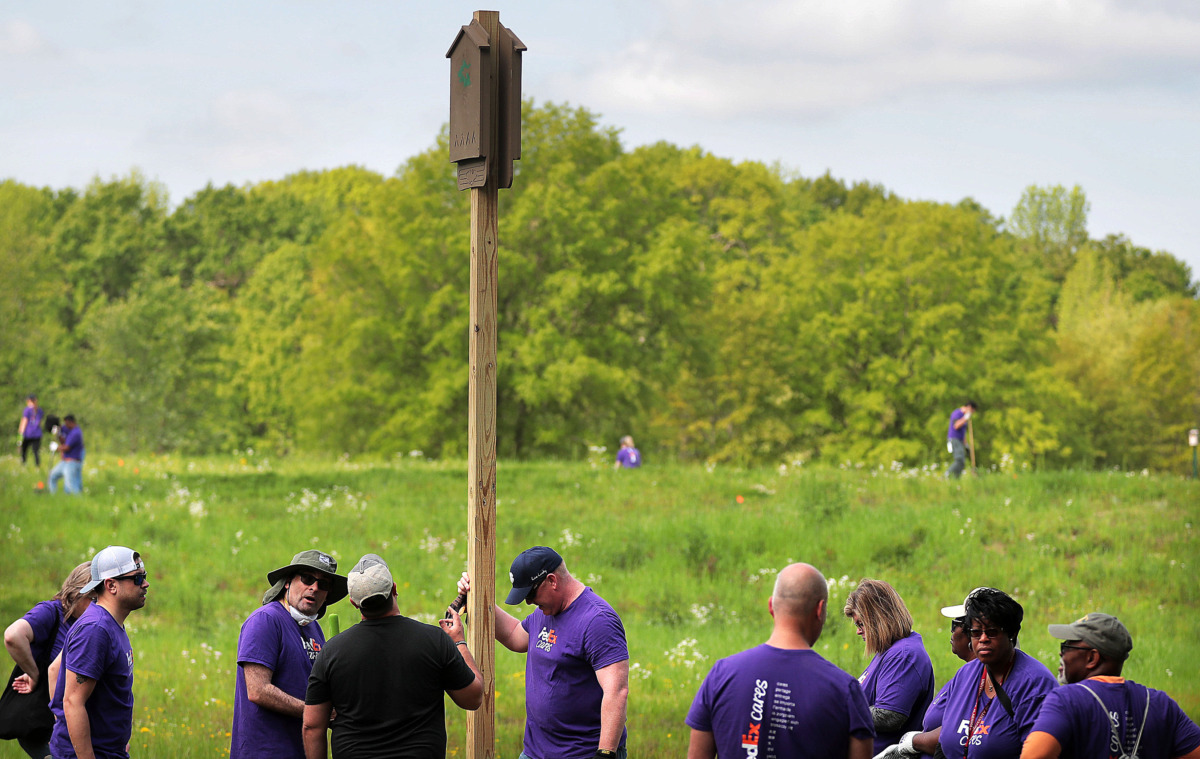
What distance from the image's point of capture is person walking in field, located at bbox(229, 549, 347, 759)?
5215 millimetres

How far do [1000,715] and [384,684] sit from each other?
2.65 metres

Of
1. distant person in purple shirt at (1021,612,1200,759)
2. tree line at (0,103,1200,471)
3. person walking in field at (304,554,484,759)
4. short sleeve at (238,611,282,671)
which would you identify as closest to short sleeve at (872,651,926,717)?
distant person in purple shirt at (1021,612,1200,759)

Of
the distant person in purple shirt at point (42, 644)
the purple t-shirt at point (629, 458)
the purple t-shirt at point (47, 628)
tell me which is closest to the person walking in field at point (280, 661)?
the distant person in purple shirt at point (42, 644)

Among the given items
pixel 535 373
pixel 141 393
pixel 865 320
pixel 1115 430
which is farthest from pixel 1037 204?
pixel 141 393

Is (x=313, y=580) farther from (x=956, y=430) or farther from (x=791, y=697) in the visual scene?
(x=956, y=430)

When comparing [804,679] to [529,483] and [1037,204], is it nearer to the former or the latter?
[529,483]

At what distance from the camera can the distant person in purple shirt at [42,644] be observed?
19.7 ft

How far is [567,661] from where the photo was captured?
212 inches

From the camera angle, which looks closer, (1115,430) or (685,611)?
(685,611)

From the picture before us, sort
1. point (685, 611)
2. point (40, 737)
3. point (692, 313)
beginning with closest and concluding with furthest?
point (40, 737) < point (685, 611) < point (692, 313)

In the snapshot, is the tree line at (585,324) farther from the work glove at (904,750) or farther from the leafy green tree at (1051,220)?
the work glove at (904,750)

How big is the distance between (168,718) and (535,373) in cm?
2165

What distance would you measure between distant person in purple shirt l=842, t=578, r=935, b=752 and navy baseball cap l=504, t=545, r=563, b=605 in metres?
1.49

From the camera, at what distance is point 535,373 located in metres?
31.9
